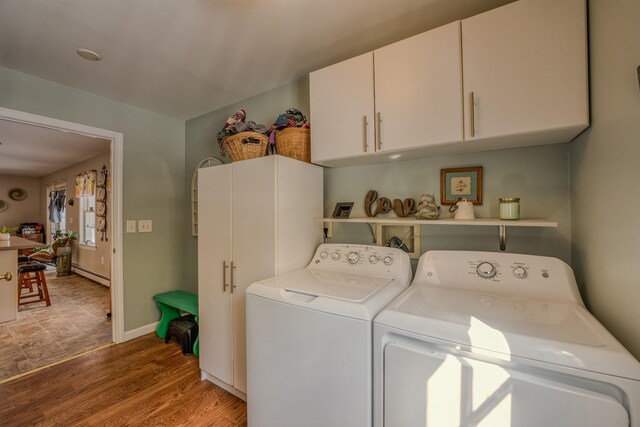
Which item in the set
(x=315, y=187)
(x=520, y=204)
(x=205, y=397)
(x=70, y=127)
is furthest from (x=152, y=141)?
(x=520, y=204)

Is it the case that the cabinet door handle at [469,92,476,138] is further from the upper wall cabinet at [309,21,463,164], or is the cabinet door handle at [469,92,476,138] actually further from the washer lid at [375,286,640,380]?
the washer lid at [375,286,640,380]

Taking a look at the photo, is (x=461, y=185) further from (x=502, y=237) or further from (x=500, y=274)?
(x=500, y=274)

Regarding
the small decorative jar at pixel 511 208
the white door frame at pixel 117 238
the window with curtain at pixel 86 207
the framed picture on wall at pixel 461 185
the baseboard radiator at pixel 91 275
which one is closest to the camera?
the small decorative jar at pixel 511 208

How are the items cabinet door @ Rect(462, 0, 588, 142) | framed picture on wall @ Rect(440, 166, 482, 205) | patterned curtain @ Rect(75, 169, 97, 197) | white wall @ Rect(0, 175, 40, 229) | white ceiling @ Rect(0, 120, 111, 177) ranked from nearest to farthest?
cabinet door @ Rect(462, 0, 588, 142) < framed picture on wall @ Rect(440, 166, 482, 205) < white ceiling @ Rect(0, 120, 111, 177) < patterned curtain @ Rect(75, 169, 97, 197) < white wall @ Rect(0, 175, 40, 229)

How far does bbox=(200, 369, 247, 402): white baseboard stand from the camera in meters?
1.83

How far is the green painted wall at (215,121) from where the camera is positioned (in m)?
2.18

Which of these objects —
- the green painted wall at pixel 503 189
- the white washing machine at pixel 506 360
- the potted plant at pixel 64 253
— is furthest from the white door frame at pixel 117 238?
the potted plant at pixel 64 253

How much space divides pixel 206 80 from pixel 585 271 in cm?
262

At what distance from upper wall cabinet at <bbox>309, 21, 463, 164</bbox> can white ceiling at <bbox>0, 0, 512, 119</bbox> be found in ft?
0.67

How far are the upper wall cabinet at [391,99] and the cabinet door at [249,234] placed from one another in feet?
1.24

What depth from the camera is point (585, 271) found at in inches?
46.1

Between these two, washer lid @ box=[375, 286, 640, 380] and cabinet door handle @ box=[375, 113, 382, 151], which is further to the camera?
cabinet door handle @ box=[375, 113, 382, 151]

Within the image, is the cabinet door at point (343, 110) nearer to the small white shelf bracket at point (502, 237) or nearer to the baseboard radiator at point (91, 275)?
the small white shelf bracket at point (502, 237)

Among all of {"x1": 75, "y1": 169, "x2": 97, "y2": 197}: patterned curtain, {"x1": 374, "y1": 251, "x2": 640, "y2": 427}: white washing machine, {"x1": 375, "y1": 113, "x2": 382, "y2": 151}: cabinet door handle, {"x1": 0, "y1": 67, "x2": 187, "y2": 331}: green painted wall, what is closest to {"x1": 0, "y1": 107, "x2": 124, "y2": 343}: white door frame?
{"x1": 0, "y1": 67, "x2": 187, "y2": 331}: green painted wall
